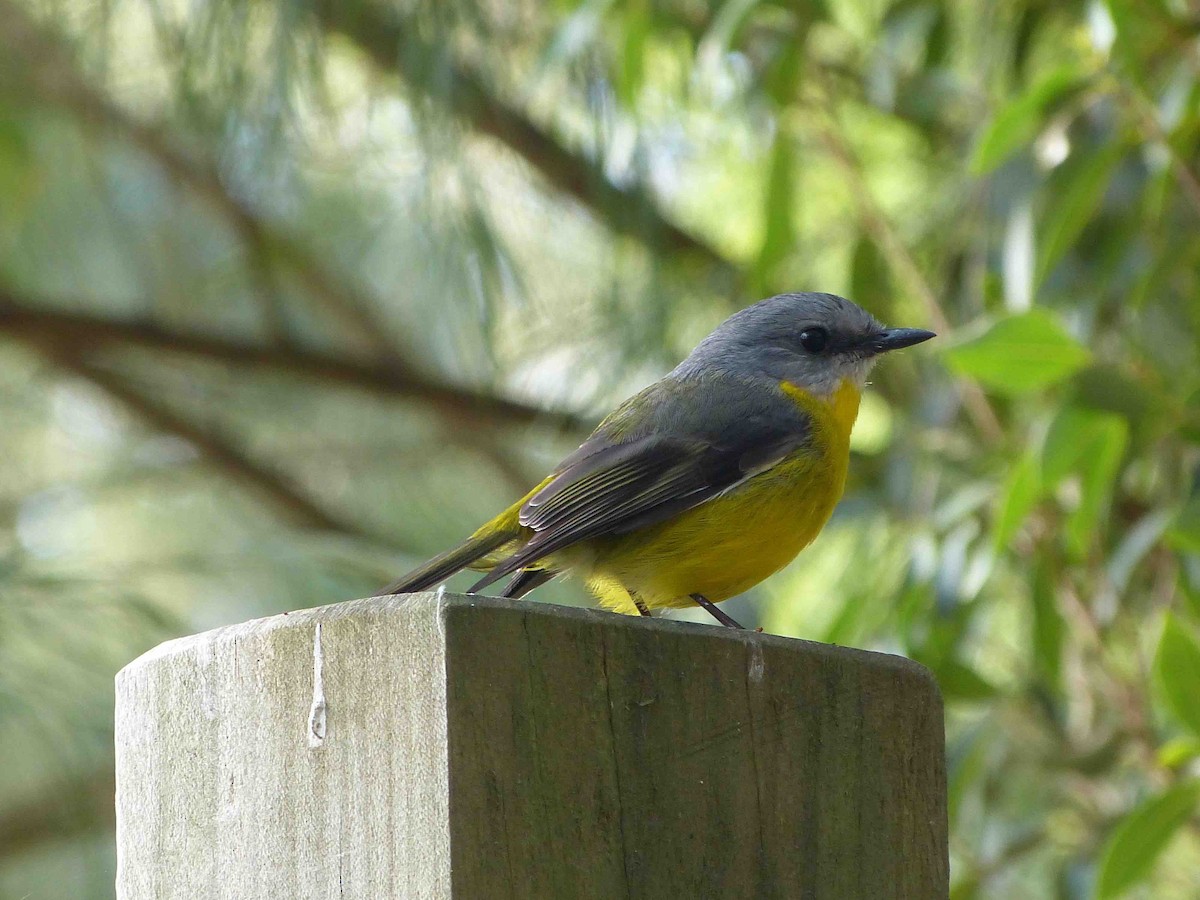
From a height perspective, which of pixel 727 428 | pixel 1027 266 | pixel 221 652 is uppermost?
pixel 1027 266

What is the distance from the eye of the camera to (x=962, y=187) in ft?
13.9

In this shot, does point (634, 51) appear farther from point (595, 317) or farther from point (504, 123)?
point (595, 317)

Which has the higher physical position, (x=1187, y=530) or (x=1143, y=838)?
(x=1187, y=530)

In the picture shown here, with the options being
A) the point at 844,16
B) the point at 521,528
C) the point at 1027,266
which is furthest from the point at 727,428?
the point at 844,16

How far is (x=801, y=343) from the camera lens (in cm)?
368

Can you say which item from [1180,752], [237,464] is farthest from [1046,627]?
[237,464]

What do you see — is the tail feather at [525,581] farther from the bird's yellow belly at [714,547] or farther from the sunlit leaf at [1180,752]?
the sunlit leaf at [1180,752]

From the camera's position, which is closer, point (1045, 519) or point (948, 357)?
point (948, 357)

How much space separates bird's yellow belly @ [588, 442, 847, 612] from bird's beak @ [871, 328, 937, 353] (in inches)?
23.1

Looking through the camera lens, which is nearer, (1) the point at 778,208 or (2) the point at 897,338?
(2) the point at 897,338

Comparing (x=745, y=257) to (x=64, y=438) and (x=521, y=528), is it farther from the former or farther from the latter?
(x=64, y=438)

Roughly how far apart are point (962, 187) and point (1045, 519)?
3.83 feet

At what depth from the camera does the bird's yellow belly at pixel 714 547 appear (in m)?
2.96

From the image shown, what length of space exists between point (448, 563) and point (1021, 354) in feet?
3.82
